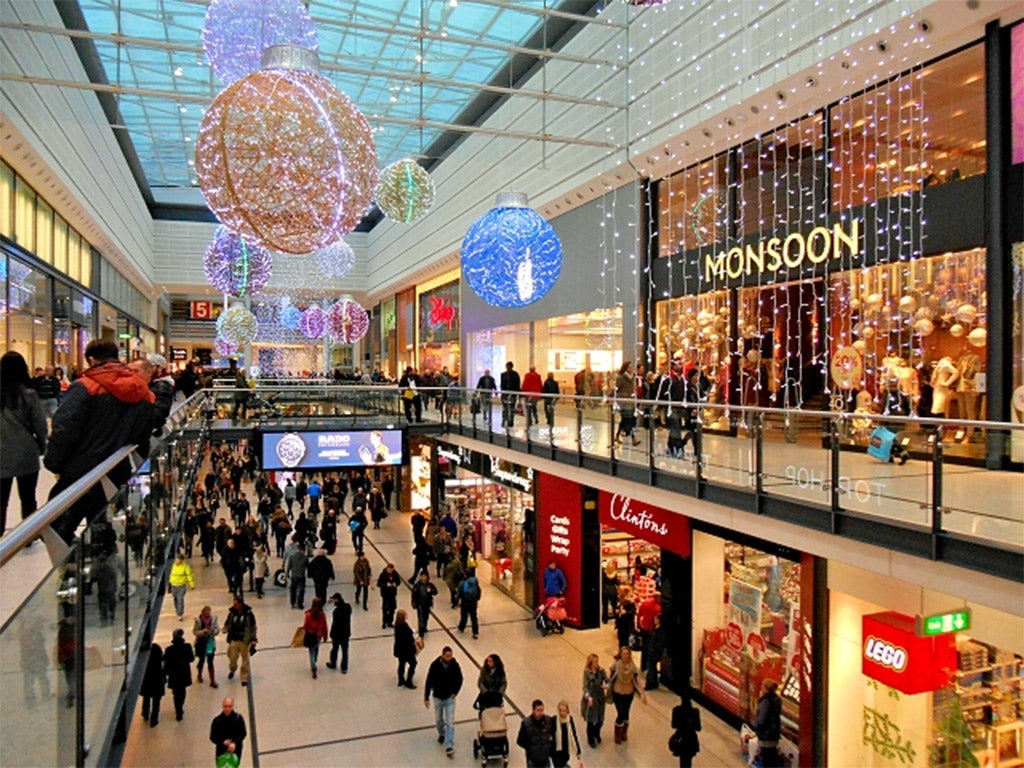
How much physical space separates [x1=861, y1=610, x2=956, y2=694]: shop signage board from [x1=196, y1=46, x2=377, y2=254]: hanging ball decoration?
6.21 metres

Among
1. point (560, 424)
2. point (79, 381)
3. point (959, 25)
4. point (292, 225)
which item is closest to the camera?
point (79, 381)

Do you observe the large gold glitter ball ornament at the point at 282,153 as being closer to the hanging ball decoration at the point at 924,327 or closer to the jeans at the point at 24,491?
the jeans at the point at 24,491

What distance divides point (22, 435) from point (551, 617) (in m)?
9.98

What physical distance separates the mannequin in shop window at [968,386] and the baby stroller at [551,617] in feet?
22.9

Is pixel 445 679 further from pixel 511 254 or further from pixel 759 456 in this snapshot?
pixel 511 254

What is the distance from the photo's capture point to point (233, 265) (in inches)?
519

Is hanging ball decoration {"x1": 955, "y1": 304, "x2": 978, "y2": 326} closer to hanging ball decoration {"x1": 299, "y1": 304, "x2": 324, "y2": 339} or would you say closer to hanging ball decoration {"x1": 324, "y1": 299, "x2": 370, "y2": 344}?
hanging ball decoration {"x1": 324, "y1": 299, "x2": 370, "y2": 344}

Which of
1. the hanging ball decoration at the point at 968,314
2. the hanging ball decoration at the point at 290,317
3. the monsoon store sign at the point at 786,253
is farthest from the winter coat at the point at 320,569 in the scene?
the hanging ball decoration at the point at 290,317

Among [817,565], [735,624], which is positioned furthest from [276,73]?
[735,624]

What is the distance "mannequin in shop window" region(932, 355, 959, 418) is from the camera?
8.79 meters

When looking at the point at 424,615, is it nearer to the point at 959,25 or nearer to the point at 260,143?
the point at 260,143

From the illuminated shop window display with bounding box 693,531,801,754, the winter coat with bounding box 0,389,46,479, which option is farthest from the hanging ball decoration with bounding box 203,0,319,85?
the illuminated shop window display with bounding box 693,531,801,754

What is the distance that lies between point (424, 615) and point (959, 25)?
10659 millimetres

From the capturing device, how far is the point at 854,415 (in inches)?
238
